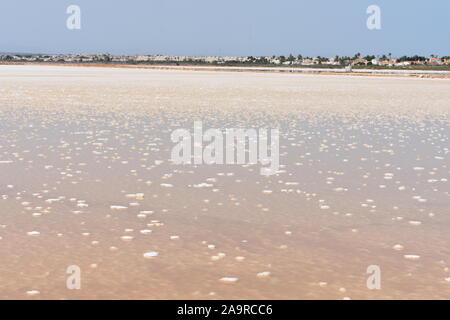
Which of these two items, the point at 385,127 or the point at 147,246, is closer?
the point at 147,246

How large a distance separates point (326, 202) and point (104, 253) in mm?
5364

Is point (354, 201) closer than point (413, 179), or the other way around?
point (354, 201)

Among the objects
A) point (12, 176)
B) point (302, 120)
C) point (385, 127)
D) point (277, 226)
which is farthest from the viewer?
point (302, 120)

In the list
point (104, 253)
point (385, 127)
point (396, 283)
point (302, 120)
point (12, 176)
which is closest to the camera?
point (396, 283)

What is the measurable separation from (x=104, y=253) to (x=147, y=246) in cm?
72

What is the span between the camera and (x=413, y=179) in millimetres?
15422

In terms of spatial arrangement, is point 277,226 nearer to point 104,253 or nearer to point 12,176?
point 104,253

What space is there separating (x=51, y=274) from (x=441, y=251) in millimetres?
5979

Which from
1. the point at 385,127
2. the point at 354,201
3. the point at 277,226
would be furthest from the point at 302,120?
the point at 277,226

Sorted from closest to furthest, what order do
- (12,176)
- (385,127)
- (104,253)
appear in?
(104,253) < (12,176) < (385,127)

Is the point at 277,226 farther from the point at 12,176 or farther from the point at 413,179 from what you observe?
the point at 12,176

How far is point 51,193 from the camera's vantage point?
13.2 meters

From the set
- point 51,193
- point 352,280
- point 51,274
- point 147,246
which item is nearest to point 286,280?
point 352,280

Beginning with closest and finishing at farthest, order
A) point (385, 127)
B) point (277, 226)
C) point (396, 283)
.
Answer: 1. point (396, 283)
2. point (277, 226)
3. point (385, 127)
